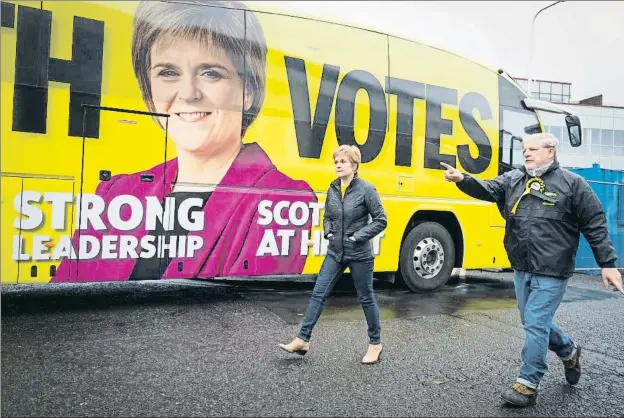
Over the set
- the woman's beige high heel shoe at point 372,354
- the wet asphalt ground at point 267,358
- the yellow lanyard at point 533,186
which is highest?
the yellow lanyard at point 533,186

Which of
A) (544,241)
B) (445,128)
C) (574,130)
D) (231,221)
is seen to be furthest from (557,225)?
(574,130)

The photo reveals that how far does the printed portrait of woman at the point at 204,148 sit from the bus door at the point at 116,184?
0.05ft

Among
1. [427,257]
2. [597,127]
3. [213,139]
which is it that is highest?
[597,127]

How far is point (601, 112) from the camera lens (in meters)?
8.07

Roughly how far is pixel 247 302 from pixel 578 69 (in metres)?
4.89

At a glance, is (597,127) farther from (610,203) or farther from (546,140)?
(546,140)

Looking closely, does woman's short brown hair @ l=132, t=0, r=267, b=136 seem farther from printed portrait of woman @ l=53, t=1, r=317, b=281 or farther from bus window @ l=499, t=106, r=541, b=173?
bus window @ l=499, t=106, r=541, b=173

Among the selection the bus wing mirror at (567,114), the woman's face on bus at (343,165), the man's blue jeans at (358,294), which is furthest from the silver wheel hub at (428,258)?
the woman's face on bus at (343,165)

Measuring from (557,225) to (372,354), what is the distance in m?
1.73

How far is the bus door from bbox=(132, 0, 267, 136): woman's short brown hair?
0.35m

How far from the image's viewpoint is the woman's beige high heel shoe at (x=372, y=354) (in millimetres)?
4336

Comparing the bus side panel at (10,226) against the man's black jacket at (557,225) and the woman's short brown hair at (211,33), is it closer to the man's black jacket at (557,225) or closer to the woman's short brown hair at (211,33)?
the woman's short brown hair at (211,33)

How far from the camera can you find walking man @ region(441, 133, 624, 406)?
359 cm

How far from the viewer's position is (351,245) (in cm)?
438
